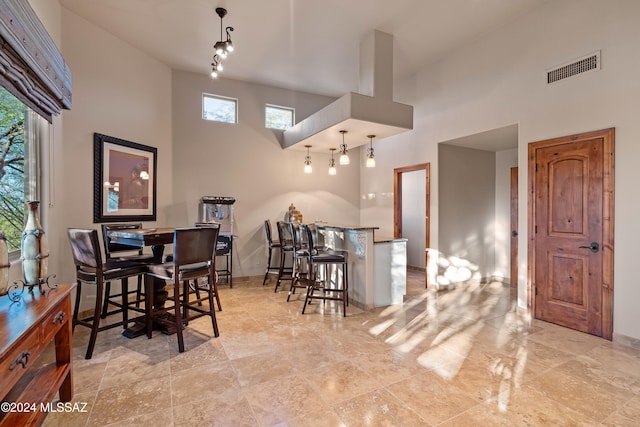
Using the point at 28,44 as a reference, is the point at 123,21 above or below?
above

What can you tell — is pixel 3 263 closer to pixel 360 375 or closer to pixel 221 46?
pixel 360 375

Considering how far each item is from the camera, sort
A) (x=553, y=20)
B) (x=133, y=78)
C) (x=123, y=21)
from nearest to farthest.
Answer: (x=553, y=20) → (x=123, y=21) → (x=133, y=78)

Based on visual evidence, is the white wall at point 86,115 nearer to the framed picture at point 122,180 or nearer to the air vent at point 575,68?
the framed picture at point 122,180

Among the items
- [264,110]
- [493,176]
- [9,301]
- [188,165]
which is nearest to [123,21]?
[188,165]

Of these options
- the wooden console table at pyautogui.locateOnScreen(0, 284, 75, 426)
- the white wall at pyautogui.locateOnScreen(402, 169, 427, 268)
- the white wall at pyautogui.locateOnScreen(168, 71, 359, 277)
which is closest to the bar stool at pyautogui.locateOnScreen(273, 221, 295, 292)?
the white wall at pyautogui.locateOnScreen(168, 71, 359, 277)

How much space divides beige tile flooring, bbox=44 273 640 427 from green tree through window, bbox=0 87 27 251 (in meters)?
1.22

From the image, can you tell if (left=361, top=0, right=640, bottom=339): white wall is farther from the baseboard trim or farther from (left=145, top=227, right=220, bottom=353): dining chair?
(left=145, top=227, right=220, bottom=353): dining chair

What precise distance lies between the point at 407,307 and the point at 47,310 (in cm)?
362

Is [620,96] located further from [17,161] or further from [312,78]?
[17,161]

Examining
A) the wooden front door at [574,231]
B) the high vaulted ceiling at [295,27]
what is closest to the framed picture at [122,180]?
the high vaulted ceiling at [295,27]

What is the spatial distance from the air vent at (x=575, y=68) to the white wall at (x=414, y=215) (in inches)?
137

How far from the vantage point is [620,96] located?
2.95 metres

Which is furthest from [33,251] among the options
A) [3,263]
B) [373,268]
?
[373,268]

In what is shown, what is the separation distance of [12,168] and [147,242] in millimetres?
1312
